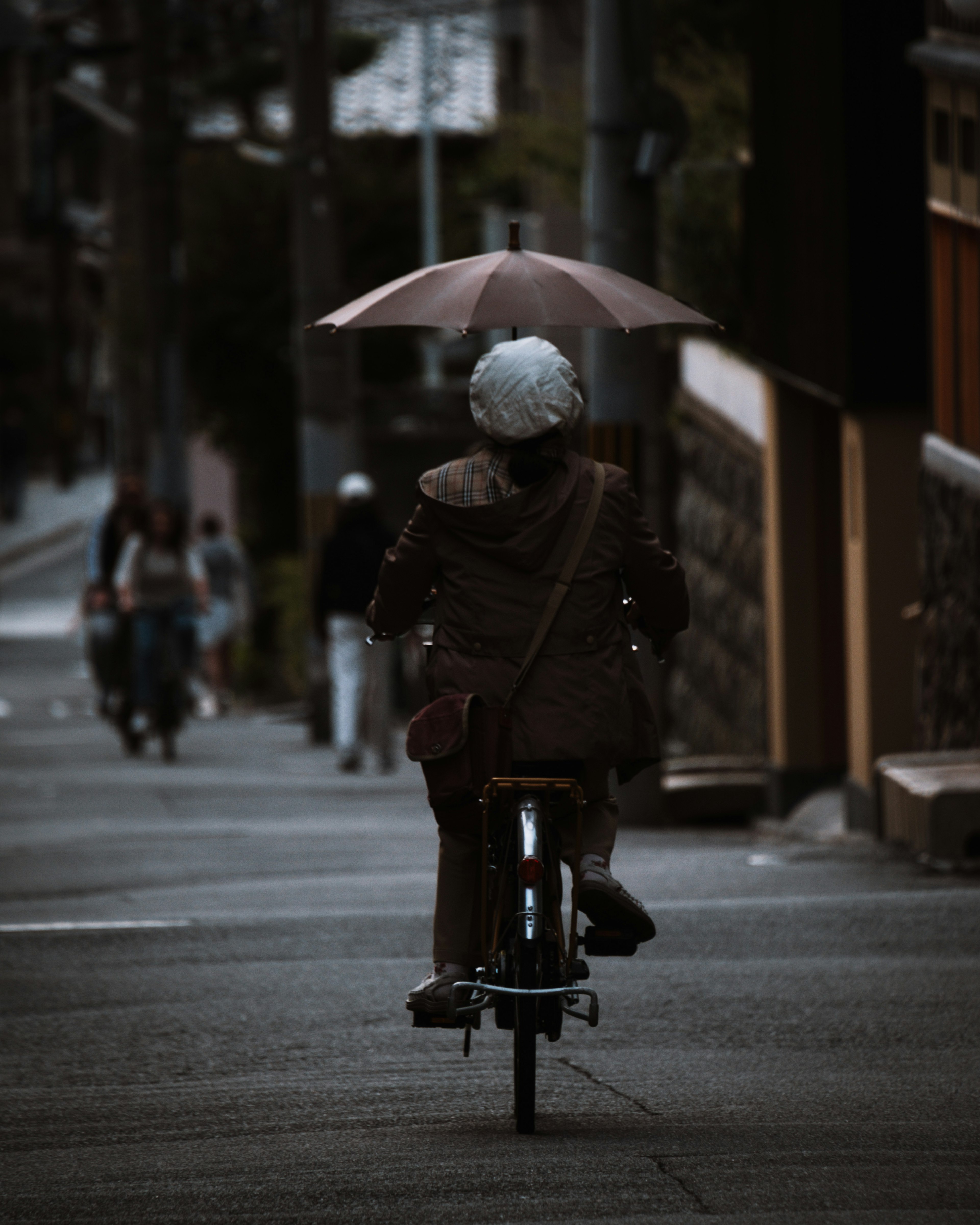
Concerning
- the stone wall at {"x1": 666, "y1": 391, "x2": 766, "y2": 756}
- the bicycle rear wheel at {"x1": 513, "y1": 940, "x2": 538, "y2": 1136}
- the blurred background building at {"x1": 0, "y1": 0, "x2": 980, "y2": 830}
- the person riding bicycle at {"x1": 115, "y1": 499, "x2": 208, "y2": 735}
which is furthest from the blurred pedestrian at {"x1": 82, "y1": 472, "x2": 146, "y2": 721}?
the bicycle rear wheel at {"x1": 513, "y1": 940, "x2": 538, "y2": 1136}

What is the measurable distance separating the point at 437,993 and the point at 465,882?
0.27 m

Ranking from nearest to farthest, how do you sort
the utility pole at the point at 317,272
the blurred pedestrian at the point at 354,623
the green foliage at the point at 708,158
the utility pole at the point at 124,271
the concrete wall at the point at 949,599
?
the concrete wall at the point at 949,599
the blurred pedestrian at the point at 354,623
the green foliage at the point at 708,158
the utility pole at the point at 317,272
the utility pole at the point at 124,271

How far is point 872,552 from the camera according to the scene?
12.7 m

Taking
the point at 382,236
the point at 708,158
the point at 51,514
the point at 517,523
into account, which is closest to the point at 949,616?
the point at 517,523

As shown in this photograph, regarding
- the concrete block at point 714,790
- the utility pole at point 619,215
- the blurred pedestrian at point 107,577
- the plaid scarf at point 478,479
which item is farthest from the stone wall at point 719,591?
the plaid scarf at point 478,479

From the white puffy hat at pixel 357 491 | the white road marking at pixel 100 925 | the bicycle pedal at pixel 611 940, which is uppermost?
the white puffy hat at pixel 357 491

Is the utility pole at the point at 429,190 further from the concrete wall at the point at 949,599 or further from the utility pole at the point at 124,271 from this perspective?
the concrete wall at the point at 949,599

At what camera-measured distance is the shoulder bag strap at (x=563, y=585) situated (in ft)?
17.8

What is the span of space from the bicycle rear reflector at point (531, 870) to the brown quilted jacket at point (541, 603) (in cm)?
28

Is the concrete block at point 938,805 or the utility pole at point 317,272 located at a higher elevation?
the utility pole at point 317,272

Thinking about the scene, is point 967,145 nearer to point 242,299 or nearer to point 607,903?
point 607,903

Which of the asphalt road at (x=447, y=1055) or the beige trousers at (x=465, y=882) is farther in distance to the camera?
the beige trousers at (x=465, y=882)

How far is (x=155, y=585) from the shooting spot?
16.6m

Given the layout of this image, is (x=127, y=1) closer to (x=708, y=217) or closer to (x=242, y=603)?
(x=242, y=603)
